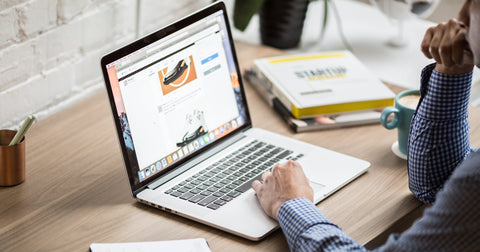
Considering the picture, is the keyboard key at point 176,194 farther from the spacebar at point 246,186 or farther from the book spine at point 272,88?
the book spine at point 272,88

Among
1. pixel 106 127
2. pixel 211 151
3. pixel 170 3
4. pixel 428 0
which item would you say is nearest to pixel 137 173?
pixel 211 151

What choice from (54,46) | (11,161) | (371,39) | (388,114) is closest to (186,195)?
(11,161)

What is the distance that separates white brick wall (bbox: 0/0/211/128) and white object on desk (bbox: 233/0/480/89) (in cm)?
48

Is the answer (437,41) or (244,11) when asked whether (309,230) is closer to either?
A: (437,41)

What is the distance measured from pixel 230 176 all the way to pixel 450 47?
1.63ft

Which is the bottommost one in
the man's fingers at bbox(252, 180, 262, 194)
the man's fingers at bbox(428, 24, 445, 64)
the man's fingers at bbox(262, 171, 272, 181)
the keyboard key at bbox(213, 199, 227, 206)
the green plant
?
the keyboard key at bbox(213, 199, 227, 206)

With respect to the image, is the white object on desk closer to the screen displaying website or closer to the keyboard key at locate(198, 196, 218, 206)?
the screen displaying website

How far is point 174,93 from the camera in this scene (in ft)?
4.34

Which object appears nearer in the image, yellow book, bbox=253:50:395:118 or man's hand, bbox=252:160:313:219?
man's hand, bbox=252:160:313:219

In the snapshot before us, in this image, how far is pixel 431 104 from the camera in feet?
4.11

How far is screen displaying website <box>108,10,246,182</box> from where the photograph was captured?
125 cm

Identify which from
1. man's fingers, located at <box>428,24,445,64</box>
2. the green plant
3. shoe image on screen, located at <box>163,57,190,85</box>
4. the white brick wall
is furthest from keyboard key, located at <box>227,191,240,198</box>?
the green plant

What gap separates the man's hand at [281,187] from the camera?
3.91ft

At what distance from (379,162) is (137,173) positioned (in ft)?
1.72
